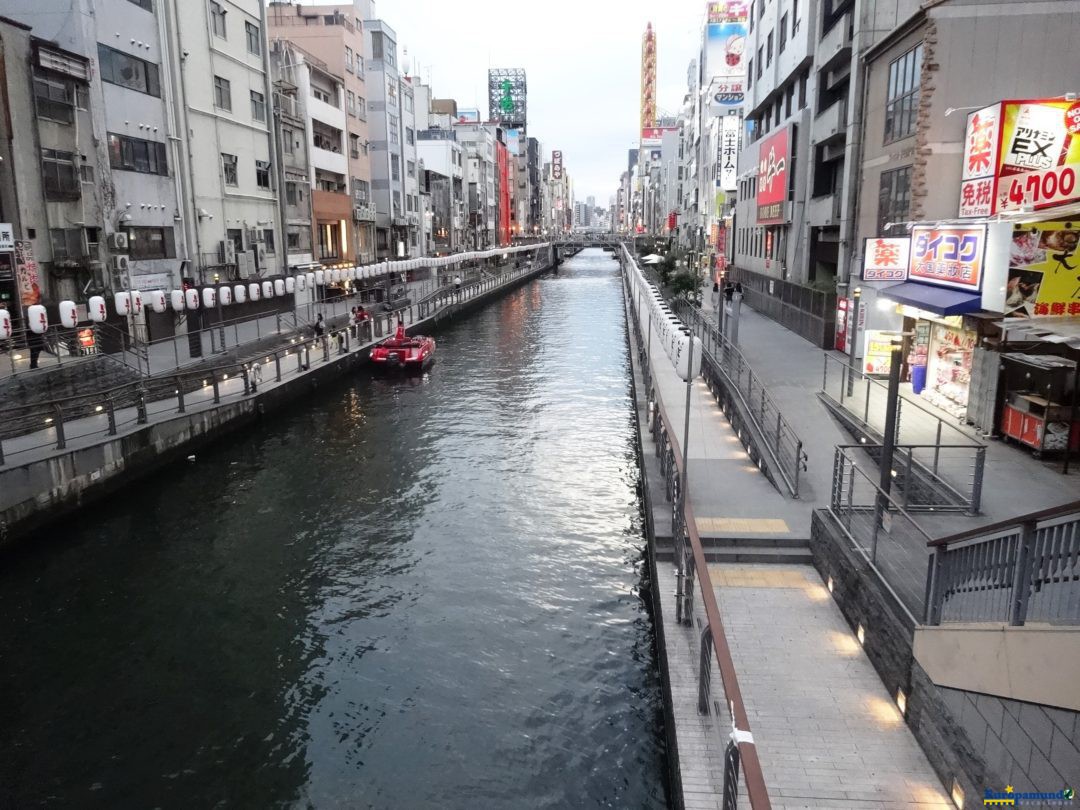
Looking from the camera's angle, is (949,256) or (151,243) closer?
(949,256)

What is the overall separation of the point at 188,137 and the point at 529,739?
34062 mm

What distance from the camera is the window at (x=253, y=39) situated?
40.5 m

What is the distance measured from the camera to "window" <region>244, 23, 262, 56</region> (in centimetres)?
4050

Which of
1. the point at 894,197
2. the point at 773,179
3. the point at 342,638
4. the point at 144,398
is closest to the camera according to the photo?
the point at 342,638

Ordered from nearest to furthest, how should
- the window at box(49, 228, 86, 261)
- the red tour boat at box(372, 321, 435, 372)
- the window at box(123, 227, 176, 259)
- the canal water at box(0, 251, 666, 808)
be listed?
the canal water at box(0, 251, 666, 808) → the window at box(49, 228, 86, 261) → the window at box(123, 227, 176, 259) → the red tour boat at box(372, 321, 435, 372)

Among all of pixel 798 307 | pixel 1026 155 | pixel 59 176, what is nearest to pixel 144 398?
pixel 59 176

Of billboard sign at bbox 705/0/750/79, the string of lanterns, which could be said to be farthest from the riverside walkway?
billboard sign at bbox 705/0/750/79

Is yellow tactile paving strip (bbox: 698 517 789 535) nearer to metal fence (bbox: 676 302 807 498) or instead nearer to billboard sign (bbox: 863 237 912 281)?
metal fence (bbox: 676 302 807 498)

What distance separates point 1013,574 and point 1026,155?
459 inches

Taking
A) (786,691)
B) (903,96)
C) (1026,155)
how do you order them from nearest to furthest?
(786,691), (1026,155), (903,96)

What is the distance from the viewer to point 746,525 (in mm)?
12312

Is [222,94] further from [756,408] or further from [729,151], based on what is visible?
[729,151]

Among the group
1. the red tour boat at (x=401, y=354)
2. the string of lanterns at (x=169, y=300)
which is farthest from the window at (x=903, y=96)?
the string of lanterns at (x=169, y=300)

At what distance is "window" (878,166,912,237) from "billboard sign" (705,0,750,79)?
51.0 metres
